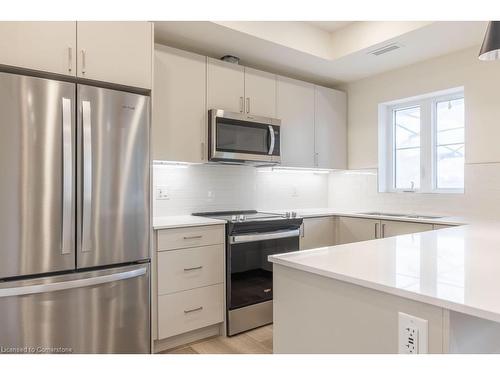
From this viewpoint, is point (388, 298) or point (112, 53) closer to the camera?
point (388, 298)

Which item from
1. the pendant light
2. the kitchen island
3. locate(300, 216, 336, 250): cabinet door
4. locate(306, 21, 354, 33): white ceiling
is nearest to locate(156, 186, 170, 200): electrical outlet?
locate(300, 216, 336, 250): cabinet door

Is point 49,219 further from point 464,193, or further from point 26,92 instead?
point 464,193

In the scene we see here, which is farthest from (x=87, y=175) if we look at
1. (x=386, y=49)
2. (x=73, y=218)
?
(x=386, y=49)

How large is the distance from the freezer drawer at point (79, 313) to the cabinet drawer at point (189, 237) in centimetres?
29

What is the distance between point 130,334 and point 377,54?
301 cm

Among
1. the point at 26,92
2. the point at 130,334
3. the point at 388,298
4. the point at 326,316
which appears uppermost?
the point at 26,92

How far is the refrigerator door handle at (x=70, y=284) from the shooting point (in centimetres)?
172

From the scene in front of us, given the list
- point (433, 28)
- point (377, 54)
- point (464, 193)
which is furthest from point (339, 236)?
point (433, 28)

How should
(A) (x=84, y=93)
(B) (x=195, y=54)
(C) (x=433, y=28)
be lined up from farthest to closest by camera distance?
(B) (x=195, y=54) < (C) (x=433, y=28) < (A) (x=84, y=93)

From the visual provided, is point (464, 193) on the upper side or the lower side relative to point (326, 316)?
upper

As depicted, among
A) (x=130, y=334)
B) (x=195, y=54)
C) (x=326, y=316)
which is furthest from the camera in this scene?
(x=195, y=54)

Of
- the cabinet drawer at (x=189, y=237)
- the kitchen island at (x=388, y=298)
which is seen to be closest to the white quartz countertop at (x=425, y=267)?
the kitchen island at (x=388, y=298)

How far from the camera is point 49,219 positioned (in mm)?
1819

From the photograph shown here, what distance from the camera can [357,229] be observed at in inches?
131
